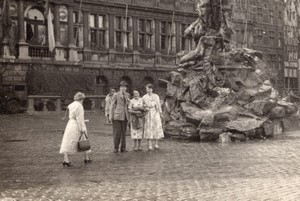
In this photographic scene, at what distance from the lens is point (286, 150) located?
14180mm

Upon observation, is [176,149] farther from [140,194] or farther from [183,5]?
[183,5]

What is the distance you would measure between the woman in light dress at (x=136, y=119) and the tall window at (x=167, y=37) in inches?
1149

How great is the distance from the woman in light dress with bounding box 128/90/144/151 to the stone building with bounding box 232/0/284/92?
38.2 metres

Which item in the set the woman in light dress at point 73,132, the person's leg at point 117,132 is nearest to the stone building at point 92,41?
the person's leg at point 117,132

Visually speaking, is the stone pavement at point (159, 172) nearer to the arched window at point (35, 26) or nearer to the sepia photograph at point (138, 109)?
the sepia photograph at point (138, 109)

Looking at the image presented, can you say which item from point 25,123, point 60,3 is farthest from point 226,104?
point 60,3

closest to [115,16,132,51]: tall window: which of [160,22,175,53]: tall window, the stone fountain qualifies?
[160,22,175,53]: tall window

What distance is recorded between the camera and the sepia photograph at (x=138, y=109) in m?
9.55

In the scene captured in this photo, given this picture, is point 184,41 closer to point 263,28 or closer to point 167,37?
point 167,37

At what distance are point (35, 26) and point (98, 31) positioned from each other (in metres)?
5.56

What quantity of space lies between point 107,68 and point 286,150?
25.2 m

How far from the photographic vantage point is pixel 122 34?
40.9 m

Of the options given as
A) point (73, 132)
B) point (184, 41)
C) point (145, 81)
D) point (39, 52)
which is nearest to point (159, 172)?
point (73, 132)

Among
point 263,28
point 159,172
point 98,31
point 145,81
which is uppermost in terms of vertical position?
point 263,28
